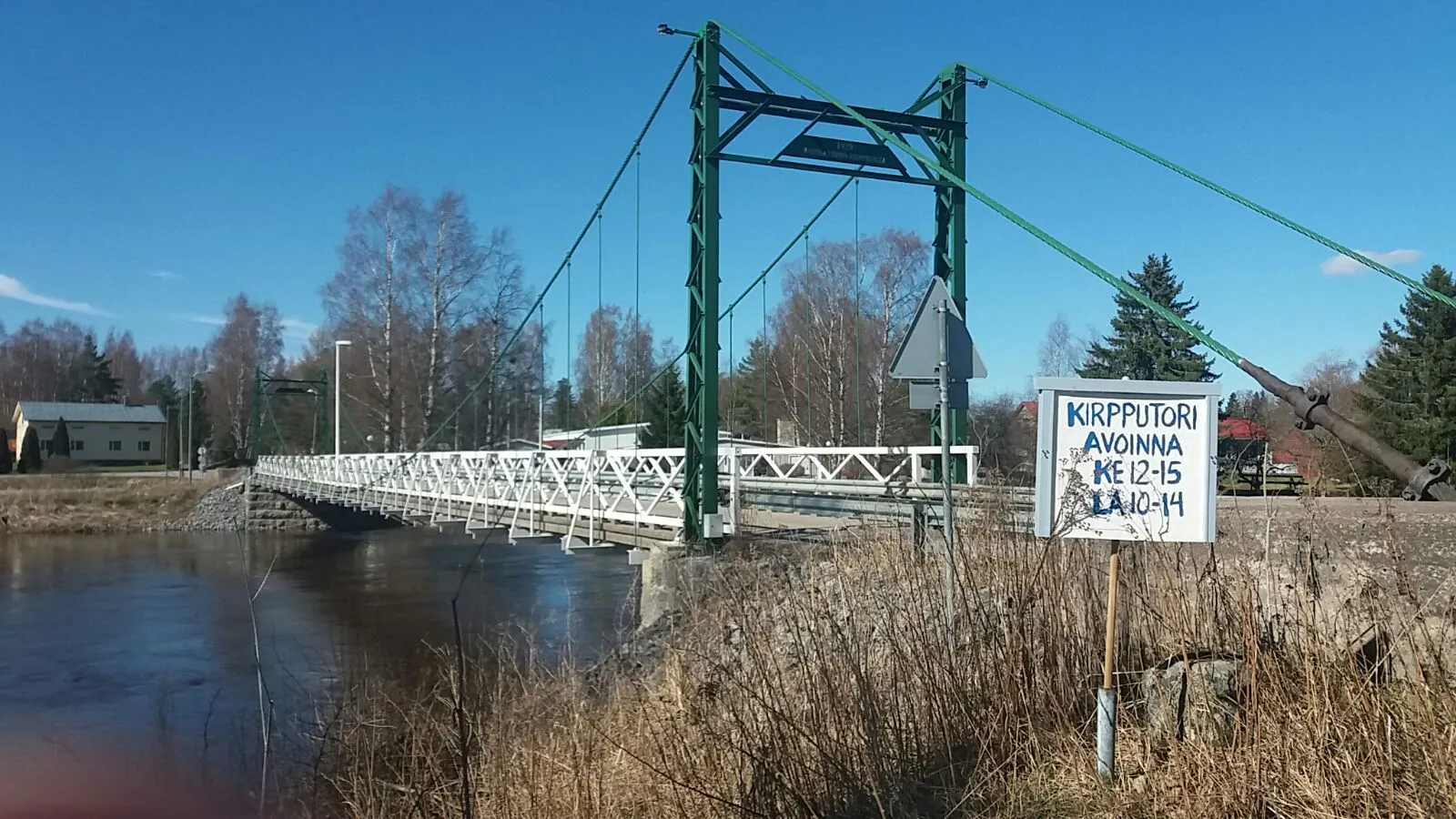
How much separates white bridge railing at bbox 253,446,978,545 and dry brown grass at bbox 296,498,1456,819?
9.06ft

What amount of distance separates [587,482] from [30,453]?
4571cm

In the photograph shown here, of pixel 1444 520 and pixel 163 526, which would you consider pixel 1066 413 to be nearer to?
pixel 1444 520

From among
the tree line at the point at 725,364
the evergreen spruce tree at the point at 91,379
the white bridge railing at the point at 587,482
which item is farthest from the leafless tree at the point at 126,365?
the white bridge railing at the point at 587,482

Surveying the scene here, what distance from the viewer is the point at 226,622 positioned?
53.6ft

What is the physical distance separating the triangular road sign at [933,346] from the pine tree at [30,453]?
159 feet

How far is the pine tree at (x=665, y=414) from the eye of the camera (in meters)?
23.2

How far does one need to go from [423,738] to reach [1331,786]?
3416 mm

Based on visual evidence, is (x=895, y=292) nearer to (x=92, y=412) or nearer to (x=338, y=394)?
(x=338, y=394)

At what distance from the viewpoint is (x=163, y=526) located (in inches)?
1342

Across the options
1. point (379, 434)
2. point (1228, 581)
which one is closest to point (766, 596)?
point (1228, 581)

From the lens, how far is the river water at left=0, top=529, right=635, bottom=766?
915 centimetres

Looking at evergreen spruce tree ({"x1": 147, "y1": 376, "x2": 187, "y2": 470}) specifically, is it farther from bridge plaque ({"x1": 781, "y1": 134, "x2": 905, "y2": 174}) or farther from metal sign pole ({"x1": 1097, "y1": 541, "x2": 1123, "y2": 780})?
metal sign pole ({"x1": 1097, "y1": 541, "x2": 1123, "y2": 780})

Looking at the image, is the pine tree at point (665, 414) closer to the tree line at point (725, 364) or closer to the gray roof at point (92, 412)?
the tree line at point (725, 364)

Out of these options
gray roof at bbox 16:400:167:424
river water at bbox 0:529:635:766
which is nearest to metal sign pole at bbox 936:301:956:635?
river water at bbox 0:529:635:766
